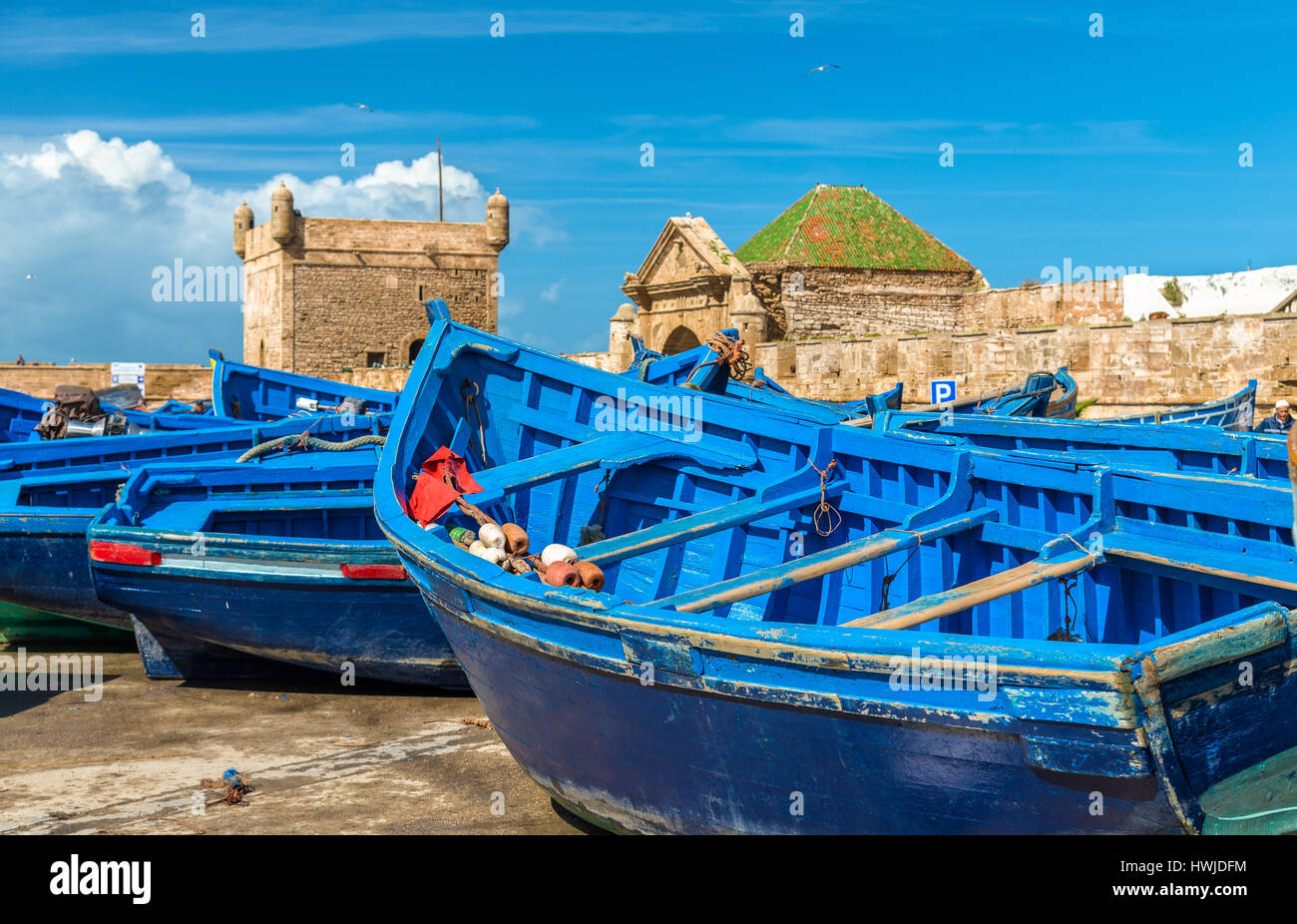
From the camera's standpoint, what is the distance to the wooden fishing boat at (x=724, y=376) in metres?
9.32

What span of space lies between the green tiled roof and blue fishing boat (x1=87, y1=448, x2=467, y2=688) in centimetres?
2242

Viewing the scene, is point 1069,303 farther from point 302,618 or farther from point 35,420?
point 302,618

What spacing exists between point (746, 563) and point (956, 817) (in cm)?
317

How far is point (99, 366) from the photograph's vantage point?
132ft

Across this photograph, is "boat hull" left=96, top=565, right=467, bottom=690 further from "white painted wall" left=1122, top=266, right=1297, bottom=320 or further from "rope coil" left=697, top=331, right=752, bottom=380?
"white painted wall" left=1122, top=266, right=1297, bottom=320

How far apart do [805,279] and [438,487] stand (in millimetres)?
23107

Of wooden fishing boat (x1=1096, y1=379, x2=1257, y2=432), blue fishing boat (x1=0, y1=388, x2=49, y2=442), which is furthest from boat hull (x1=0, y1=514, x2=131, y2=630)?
wooden fishing boat (x1=1096, y1=379, x2=1257, y2=432)

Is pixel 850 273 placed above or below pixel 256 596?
above

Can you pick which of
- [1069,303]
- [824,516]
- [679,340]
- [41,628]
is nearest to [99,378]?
[679,340]

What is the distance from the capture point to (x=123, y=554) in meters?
7.44

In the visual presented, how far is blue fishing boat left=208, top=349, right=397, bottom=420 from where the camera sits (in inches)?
615

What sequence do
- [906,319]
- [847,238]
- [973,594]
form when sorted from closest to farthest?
1. [973,594]
2. [906,319]
3. [847,238]
